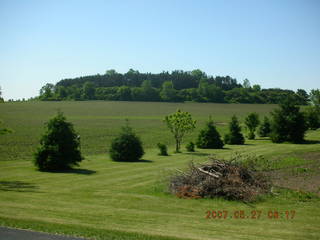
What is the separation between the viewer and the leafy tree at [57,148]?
2398 centimetres

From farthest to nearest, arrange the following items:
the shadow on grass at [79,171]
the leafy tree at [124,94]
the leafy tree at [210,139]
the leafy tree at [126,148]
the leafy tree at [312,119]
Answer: the leafy tree at [124,94], the leafy tree at [312,119], the leafy tree at [210,139], the leafy tree at [126,148], the shadow on grass at [79,171]

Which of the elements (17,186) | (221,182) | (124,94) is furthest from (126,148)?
(124,94)

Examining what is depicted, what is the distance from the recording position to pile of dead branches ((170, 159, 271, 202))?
15.1 m

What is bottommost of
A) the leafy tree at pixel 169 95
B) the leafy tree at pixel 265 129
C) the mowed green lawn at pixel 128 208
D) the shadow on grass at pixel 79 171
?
the shadow on grass at pixel 79 171

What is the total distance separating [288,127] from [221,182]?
116 ft

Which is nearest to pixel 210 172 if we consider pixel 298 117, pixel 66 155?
pixel 66 155

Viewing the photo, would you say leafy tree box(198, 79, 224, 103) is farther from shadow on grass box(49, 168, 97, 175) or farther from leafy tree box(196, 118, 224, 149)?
shadow on grass box(49, 168, 97, 175)

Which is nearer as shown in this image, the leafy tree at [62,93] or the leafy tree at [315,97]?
the leafy tree at [315,97]

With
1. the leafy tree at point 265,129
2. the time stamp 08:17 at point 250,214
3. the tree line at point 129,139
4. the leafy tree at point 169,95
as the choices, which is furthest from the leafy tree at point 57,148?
the leafy tree at point 169,95

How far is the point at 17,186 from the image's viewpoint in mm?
18172

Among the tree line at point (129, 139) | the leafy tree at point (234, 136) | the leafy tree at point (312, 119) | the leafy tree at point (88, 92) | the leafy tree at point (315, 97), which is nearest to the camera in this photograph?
the tree line at point (129, 139)

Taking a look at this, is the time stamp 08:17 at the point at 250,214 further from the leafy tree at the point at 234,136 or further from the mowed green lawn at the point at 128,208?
the leafy tree at the point at 234,136

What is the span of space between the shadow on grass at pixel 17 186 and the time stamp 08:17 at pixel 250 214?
9.23 metres

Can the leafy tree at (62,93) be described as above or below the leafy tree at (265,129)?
above
